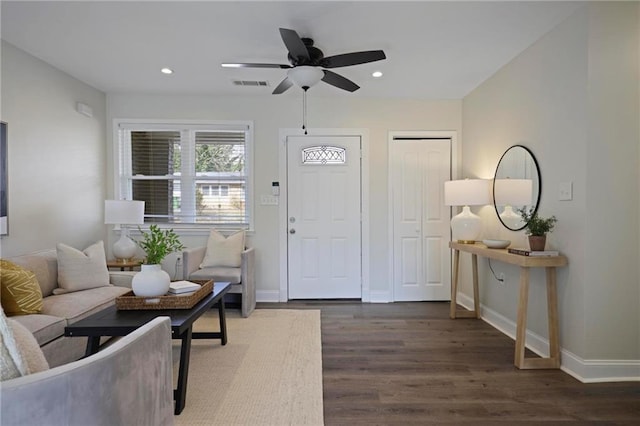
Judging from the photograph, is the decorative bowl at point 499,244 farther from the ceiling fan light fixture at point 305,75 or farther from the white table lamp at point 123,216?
the white table lamp at point 123,216

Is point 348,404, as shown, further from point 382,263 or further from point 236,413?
point 382,263

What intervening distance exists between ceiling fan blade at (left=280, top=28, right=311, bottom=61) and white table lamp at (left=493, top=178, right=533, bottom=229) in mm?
2107

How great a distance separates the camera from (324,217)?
4.37m

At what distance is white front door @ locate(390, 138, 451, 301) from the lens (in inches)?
172

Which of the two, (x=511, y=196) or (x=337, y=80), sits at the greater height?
(x=337, y=80)

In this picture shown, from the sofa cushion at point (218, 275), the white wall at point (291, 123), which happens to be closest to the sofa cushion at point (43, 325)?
the sofa cushion at point (218, 275)

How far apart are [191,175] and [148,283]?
2.31m

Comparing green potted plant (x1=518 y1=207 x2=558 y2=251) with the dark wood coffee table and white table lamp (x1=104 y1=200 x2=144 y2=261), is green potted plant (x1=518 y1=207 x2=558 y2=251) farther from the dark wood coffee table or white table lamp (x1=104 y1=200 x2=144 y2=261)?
white table lamp (x1=104 y1=200 x2=144 y2=261)

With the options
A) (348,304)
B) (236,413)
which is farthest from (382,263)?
(236,413)

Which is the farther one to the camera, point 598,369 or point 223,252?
point 223,252

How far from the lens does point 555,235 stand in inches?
103

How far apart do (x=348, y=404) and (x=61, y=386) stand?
5.18 feet

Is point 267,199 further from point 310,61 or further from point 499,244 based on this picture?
point 499,244

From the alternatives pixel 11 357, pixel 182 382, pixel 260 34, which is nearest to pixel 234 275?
pixel 182 382
